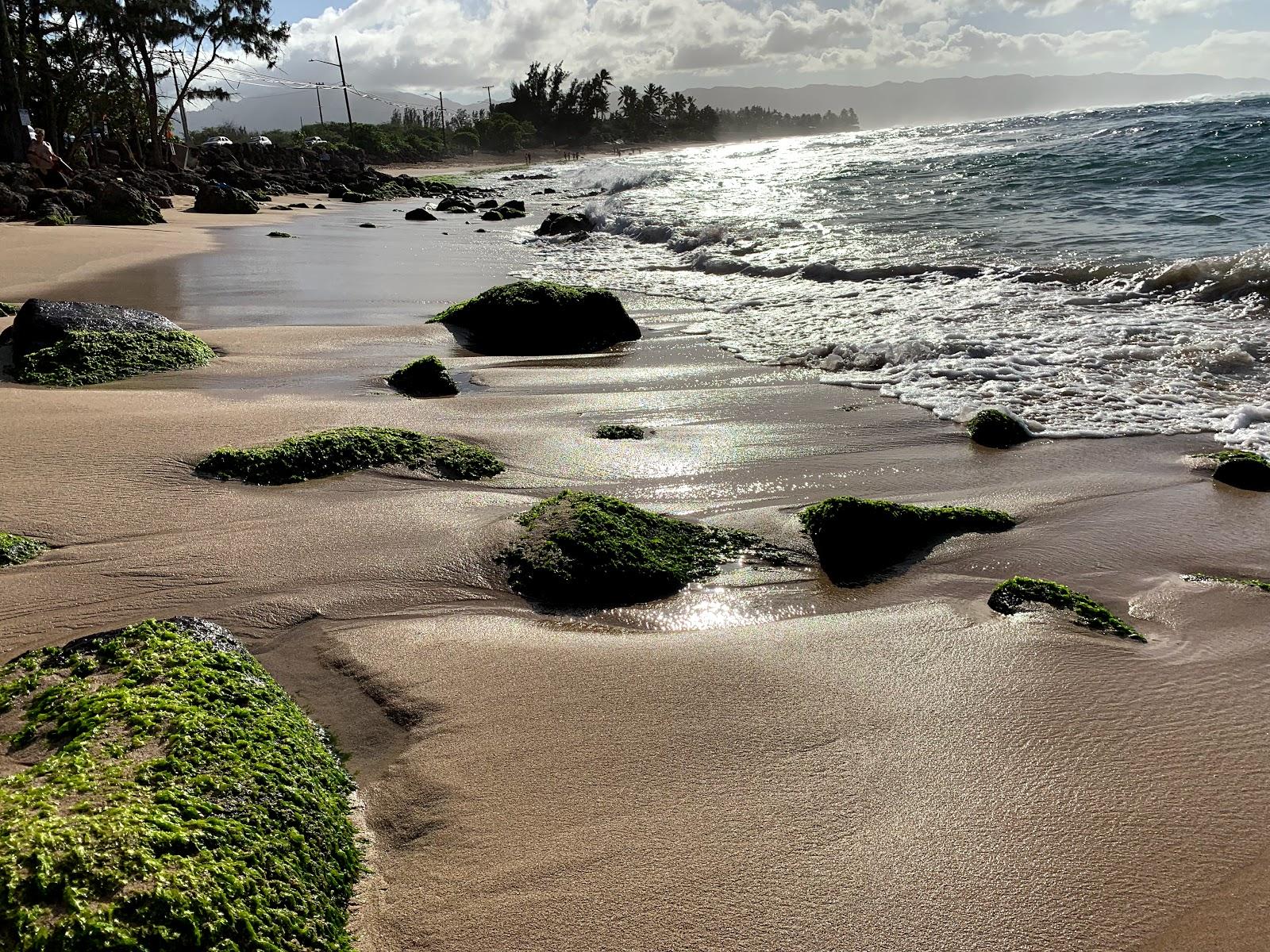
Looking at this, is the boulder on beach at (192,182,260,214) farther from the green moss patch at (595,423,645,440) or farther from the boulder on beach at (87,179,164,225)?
the green moss patch at (595,423,645,440)

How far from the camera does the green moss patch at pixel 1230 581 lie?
10.4 feet

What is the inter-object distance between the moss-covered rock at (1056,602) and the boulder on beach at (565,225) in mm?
14875

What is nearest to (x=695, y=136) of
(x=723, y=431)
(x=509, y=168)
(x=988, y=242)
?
(x=509, y=168)

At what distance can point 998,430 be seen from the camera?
4.88m

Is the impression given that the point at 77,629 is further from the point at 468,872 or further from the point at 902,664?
the point at 902,664

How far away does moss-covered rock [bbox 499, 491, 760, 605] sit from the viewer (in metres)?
3.01

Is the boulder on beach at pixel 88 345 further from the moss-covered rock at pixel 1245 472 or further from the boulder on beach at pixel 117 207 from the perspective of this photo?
the boulder on beach at pixel 117 207

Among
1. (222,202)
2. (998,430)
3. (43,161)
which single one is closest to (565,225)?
(222,202)

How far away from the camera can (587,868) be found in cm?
179

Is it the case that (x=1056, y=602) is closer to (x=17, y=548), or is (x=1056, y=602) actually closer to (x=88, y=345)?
(x=17, y=548)

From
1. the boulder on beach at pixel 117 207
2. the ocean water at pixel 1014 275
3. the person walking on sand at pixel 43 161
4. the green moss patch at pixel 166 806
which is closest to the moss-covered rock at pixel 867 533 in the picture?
the green moss patch at pixel 166 806

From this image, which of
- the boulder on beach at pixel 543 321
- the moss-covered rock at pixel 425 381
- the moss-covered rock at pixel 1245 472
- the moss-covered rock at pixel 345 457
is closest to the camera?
the moss-covered rock at pixel 345 457

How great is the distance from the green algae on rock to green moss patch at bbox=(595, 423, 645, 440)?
1.90 m

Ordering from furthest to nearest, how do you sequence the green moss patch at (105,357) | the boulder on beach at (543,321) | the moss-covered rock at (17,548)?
the boulder on beach at (543,321)
the green moss patch at (105,357)
the moss-covered rock at (17,548)
